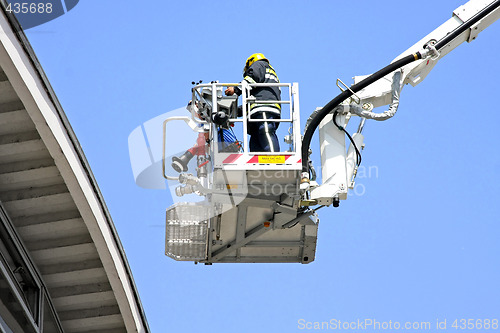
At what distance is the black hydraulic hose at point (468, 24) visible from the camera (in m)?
14.4

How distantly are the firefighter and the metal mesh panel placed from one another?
1465mm

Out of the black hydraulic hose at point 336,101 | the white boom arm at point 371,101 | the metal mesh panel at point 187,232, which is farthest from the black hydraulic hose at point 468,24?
the metal mesh panel at point 187,232

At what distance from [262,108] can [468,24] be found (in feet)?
13.1

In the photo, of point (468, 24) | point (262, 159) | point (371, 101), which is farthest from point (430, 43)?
point (262, 159)

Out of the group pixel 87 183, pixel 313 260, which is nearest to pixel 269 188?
pixel 313 260

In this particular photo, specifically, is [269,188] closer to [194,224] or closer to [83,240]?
[194,224]

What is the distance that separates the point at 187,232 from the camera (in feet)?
45.9

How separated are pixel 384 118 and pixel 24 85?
539 centimetres

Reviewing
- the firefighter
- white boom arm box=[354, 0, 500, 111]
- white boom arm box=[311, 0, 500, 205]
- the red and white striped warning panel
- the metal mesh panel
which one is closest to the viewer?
the red and white striped warning panel

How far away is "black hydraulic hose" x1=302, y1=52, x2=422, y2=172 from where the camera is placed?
523 inches

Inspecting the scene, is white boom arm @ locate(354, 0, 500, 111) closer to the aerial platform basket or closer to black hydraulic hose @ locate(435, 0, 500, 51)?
black hydraulic hose @ locate(435, 0, 500, 51)

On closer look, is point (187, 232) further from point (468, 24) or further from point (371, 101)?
point (468, 24)

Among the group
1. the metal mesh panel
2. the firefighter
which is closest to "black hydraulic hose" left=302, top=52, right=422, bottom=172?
the firefighter

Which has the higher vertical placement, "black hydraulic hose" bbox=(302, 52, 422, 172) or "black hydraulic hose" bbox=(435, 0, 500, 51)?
"black hydraulic hose" bbox=(435, 0, 500, 51)
